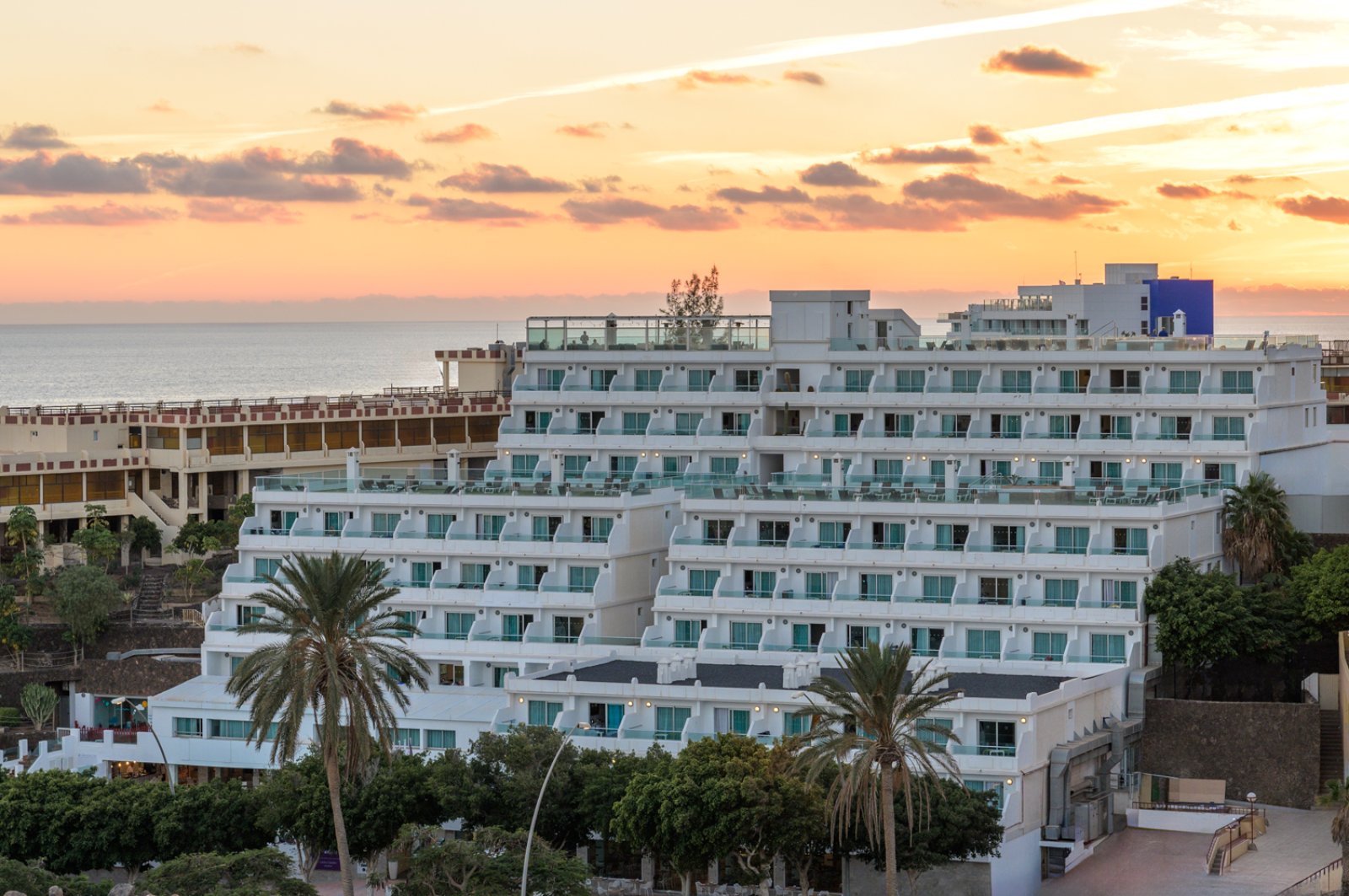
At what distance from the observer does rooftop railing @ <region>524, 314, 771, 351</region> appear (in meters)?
127

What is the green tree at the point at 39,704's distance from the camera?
113m

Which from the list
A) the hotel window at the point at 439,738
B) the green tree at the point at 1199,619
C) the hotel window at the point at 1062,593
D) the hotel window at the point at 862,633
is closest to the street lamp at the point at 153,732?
the hotel window at the point at 439,738

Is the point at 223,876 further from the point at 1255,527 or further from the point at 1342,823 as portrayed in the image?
the point at 1255,527

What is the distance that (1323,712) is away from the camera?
99.2m

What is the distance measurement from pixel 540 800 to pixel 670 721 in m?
24.8

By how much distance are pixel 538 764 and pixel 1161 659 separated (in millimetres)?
27735

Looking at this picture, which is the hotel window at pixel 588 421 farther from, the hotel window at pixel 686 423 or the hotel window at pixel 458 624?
the hotel window at pixel 458 624

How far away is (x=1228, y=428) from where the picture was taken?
114 meters

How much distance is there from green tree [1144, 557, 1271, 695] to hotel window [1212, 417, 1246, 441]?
14.1 meters

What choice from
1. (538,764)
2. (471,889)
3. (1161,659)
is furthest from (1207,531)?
(471,889)

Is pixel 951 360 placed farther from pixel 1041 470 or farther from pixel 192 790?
pixel 192 790

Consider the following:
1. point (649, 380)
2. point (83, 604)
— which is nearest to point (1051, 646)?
point (649, 380)

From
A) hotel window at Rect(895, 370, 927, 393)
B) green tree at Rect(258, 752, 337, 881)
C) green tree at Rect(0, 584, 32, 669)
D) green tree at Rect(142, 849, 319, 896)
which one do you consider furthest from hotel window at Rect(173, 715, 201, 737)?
hotel window at Rect(895, 370, 927, 393)

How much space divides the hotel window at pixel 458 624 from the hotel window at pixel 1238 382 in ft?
120
